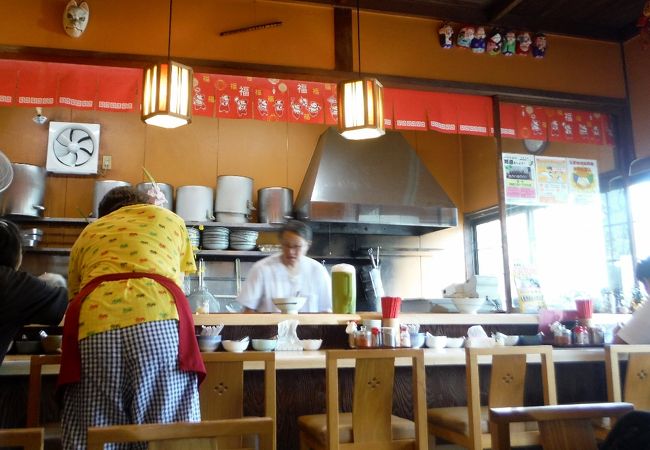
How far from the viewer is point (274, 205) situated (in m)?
6.32

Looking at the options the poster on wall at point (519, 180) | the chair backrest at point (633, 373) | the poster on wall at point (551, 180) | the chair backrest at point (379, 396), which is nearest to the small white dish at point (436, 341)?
the chair backrest at point (633, 373)

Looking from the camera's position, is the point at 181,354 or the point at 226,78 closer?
the point at 181,354

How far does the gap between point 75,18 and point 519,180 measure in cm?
367

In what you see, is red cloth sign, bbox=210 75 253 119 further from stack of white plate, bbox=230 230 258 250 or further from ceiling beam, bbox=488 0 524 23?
ceiling beam, bbox=488 0 524 23

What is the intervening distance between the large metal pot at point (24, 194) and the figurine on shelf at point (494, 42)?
4.52 metres

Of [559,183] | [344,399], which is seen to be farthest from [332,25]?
[344,399]

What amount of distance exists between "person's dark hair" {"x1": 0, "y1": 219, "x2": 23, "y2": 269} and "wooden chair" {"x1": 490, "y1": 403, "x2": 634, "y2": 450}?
1735 millimetres

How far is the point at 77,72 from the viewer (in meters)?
4.17

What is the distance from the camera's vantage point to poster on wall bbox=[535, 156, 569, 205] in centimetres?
494

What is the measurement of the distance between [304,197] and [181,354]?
4349 millimetres

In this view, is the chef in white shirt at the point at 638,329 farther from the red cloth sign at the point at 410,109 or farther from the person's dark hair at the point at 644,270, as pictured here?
the red cloth sign at the point at 410,109

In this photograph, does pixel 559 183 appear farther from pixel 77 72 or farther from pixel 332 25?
pixel 77 72

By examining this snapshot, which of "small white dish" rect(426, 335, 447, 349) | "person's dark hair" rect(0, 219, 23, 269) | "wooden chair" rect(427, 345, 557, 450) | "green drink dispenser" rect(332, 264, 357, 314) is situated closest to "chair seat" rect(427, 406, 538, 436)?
"wooden chair" rect(427, 345, 557, 450)

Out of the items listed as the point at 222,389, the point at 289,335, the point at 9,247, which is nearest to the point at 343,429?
the point at 222,389
